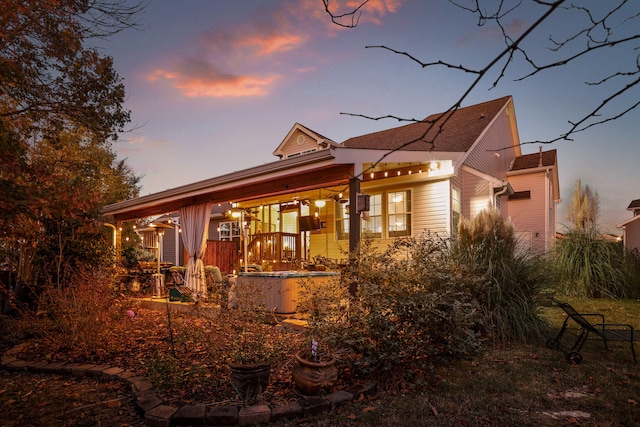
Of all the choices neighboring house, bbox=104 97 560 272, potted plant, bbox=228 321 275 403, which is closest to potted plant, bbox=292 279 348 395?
potted plant, bbox=228 321 275 403

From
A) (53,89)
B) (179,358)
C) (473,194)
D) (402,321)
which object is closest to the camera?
(402,321)

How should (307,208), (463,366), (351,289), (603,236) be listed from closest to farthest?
1. (463,366)
2. (351,289)
3. (603,236)
4. (307,208)

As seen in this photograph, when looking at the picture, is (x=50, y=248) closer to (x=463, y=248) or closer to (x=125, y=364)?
(x=125, y=364)

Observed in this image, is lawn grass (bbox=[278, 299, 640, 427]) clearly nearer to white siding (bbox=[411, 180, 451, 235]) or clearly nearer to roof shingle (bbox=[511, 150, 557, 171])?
white siding (bbox=[411, 180, 451, 235])

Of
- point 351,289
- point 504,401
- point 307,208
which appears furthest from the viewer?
point 307,208

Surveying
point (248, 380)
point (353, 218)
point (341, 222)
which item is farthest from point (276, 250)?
point (248, 380)

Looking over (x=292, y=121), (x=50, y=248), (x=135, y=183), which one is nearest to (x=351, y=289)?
(x=50, y=248)

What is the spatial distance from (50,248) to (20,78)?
5.00m

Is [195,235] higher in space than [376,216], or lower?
lower

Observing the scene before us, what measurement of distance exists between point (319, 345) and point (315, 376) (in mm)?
432

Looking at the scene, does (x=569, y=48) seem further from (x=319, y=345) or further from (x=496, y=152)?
(x=496, y=152)

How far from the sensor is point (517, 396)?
12.5 feet

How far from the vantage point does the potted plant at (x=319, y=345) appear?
12.4 ft

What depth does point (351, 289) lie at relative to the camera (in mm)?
6375
